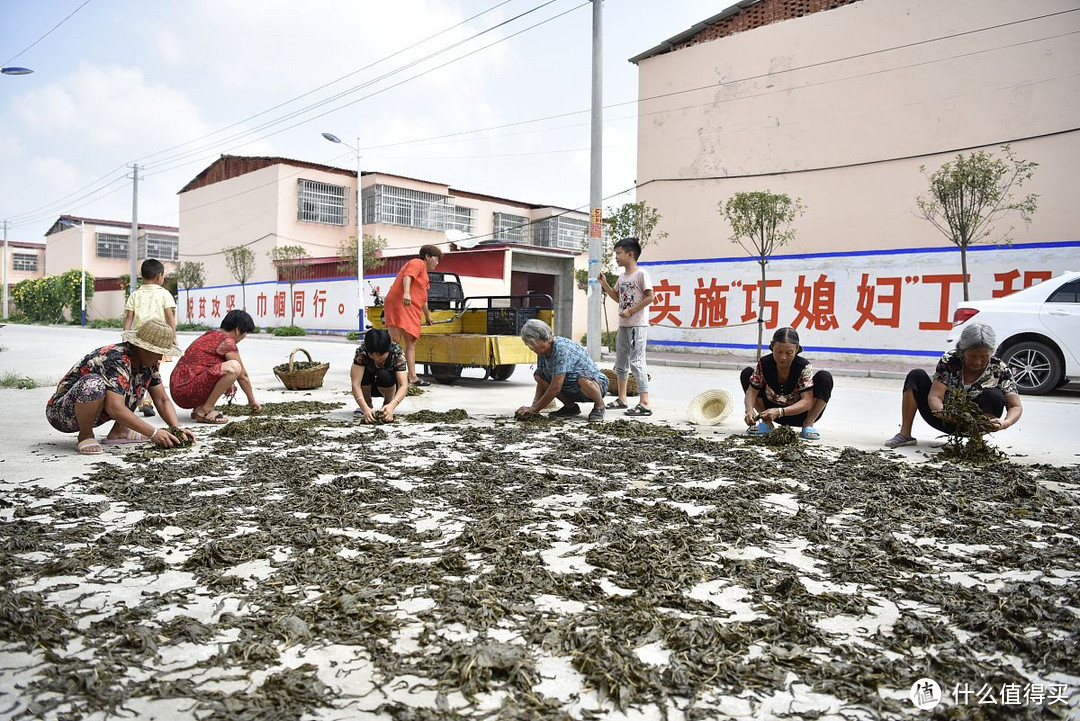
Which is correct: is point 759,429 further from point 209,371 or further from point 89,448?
point 89,448

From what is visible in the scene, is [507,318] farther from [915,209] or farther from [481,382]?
[915,209]

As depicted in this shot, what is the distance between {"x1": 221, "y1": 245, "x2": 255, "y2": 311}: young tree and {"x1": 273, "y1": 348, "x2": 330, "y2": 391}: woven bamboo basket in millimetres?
26085

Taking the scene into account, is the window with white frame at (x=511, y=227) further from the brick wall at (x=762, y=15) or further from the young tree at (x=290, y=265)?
the brick wall at (x=762, y=15)

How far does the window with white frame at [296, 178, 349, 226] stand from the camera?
110 ft

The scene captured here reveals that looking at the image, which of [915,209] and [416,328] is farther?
[915,209]

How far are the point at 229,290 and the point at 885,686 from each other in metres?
37.5

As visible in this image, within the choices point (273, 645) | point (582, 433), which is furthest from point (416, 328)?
point (273, 645)

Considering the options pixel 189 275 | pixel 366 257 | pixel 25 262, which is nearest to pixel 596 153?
pixel 366 257

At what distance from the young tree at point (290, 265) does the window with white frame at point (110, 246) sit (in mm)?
24456

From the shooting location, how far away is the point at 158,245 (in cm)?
4800

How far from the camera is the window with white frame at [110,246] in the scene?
49000mm

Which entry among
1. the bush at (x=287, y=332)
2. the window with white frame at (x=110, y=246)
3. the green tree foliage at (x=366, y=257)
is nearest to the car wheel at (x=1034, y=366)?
the green tree foliage at (x=366, y=257)

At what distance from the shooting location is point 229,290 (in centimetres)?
3559

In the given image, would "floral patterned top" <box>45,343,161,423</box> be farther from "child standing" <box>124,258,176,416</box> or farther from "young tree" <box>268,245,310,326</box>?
"young tree" <box>268,245,310,326</box>
